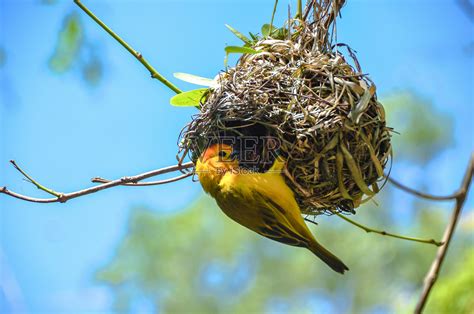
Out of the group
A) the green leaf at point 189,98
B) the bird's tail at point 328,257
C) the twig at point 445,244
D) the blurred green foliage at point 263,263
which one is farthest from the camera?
the blurred green foliage at point 263,263

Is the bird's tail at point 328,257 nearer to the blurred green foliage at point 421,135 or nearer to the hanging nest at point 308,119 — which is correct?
the hanging nest at point 308,119

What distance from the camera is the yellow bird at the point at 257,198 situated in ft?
8.04

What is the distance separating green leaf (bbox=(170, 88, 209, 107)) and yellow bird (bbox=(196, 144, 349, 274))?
0.30 meters

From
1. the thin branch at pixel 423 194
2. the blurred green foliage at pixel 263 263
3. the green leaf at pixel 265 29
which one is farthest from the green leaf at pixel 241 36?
the blurred green foliage at pixel 263 263

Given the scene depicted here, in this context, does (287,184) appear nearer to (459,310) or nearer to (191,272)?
(459,310)

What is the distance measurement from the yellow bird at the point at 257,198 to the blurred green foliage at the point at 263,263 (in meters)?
11.5

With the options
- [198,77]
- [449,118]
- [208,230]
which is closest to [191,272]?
[208,230]

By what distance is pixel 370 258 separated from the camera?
14766mm

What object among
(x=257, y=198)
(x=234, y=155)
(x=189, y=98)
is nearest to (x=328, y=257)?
(x=257, y=198)

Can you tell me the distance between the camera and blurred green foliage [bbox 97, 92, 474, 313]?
14078mm

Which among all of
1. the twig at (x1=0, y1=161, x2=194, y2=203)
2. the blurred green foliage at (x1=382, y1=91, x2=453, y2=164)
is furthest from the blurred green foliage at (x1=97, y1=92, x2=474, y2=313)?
the twig at (x1=0, y1=161, x2=194, y2=203)

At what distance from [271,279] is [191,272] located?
6.63ft

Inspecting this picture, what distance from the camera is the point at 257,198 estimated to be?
245 centimetres

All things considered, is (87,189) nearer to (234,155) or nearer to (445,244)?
(234,155)
